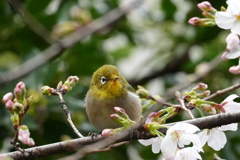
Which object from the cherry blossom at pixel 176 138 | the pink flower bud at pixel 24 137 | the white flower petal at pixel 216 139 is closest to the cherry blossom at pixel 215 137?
the white flower petal at pixel 216 139

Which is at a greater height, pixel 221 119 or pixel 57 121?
pixel 57 121

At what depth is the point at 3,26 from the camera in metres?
4.55

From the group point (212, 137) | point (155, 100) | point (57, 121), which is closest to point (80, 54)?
point (57, 121)

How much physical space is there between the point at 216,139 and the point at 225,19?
1.96 ft

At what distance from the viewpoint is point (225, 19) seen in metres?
2.48

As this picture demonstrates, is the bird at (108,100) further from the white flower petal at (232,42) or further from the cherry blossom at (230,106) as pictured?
the white flower petal at (232,42)

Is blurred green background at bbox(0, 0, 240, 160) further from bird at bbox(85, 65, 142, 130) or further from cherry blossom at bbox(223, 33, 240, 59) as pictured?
cherry blossom at bbox(223, 33, 240, 59)

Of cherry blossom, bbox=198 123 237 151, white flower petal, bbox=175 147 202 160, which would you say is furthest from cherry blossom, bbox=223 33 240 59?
white flower petal, bbox=175 147 202 160

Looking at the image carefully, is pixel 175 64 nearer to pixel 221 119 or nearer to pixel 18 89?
pixel 221 119

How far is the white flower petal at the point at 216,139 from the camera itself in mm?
2587

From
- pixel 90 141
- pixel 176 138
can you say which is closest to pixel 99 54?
pixel 90 141

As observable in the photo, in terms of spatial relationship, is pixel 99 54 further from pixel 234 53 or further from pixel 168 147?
pixel 168 147

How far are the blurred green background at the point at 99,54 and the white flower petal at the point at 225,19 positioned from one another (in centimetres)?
101

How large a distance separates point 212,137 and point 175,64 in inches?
100
